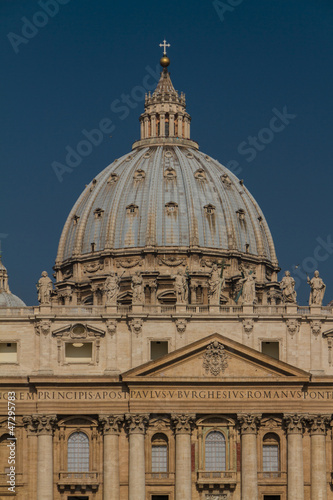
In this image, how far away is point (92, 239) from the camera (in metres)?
182

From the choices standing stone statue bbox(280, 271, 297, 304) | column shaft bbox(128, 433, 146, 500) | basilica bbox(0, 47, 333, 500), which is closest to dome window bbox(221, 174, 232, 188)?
basilica bbox(0, 47, 333, 500)

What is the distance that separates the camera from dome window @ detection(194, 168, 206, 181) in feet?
612

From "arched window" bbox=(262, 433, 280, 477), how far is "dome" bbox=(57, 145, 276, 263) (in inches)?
1932

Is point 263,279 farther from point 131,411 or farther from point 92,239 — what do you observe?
point 131,411

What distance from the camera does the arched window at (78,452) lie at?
12775 centimetres

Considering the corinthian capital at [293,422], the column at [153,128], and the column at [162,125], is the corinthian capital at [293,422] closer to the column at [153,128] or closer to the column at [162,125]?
the column at [162,125]

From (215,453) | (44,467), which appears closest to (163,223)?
(215,453)

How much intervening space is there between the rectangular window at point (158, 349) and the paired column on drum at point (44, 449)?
28.8ft

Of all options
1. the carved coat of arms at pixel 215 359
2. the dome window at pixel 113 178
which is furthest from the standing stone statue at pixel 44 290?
the dome window at pixel 113 178

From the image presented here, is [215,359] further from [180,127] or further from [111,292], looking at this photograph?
[180,127]

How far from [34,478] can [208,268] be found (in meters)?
50.1

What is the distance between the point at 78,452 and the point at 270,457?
14157mm

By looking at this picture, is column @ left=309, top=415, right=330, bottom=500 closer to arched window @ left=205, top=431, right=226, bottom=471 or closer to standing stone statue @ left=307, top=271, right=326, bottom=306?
arched window @ left=205, top=431, right=226, bottom=471

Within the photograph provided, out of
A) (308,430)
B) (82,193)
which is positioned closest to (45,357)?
(308,430)
